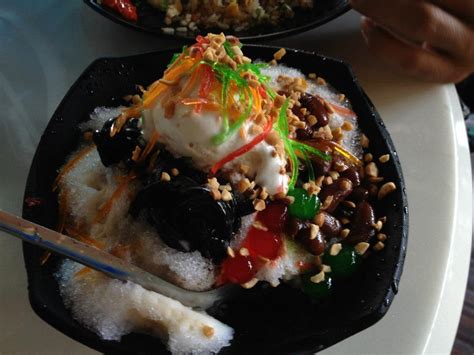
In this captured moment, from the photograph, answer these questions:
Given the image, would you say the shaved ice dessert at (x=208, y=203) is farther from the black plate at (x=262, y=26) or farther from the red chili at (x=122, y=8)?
the red chili at (x=122, y=8)

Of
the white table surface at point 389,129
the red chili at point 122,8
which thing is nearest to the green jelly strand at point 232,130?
the white table surface at point 389,129

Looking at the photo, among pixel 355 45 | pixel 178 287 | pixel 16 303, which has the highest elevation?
pixel 355 45

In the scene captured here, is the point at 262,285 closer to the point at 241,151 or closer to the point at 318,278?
the point at 318,278

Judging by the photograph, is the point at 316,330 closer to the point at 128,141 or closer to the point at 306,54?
the point at 128,141

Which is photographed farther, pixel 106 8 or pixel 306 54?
pixel 106 8

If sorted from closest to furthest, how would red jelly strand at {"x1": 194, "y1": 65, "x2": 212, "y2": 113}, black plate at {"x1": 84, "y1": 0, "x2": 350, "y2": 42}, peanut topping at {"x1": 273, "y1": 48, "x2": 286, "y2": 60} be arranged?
red jelly strand at {"x1": 194, "y1": 65, "x2": 212, "y2": 113}
peanut topping at {"x1": 273, "y1": 48, "x2": 286, "y2": 60}
black plate at {"x1": 84, "y1": 0, "x2": 350, "y2": 42}

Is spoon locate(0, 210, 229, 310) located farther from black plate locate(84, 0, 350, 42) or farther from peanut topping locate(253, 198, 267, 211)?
black plate locate(84, 0, 350, 42)

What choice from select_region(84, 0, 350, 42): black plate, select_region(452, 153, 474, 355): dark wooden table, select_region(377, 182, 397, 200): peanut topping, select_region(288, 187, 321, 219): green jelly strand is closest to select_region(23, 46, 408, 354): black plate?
select_region(377, 182, 397, 200): peanut topping

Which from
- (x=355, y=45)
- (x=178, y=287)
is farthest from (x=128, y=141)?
(x=355, y=45)
